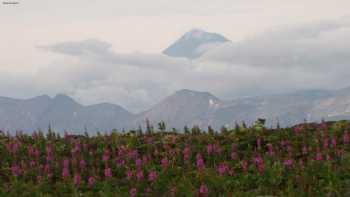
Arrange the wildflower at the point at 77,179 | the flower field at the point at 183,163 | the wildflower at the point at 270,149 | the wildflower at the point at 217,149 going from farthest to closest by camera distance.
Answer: the wildflower at the point at 217,149 → the wildflower at the point at 270,149 → the wildflower at the point at 77,179 → the flower field at the point at 183,163

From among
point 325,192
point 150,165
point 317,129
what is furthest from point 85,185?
point 317,129

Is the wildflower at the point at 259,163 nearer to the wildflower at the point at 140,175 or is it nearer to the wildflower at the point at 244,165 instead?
the wildflower at the point at 244,165

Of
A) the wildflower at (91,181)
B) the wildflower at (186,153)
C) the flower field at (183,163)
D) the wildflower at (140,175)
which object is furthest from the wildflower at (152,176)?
the wildflower at (186,153)

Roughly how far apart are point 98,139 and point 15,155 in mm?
3016

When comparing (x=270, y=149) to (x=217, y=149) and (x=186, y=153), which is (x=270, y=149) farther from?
(x=186, y=153)

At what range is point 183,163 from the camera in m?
18.1

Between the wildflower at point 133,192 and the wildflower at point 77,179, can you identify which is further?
the wildflower at point 77,179

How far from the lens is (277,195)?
1414 cm

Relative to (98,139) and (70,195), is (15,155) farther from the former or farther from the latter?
(70,195)

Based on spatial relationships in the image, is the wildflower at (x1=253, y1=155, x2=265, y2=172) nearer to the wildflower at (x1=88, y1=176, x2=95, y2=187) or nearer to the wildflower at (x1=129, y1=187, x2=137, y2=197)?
the wildflower at (x1=129, y1=187, x2=137, y2=197)

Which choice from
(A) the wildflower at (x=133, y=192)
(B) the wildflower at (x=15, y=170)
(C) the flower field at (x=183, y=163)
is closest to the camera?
(A) the wildflower at (x=133, y=192)

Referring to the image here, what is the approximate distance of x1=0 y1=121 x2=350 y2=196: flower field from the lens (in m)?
15.2

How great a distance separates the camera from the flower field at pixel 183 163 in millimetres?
15219

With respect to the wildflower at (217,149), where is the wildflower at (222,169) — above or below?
below
